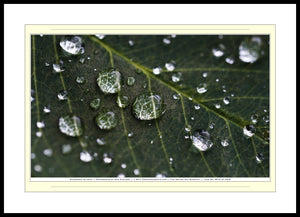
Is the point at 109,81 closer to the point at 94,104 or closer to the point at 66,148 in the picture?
the point at 94,104

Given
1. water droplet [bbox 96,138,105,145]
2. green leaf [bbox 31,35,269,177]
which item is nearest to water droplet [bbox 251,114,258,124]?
green leaf [bbox 31,35,269,177]

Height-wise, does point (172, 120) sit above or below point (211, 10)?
below

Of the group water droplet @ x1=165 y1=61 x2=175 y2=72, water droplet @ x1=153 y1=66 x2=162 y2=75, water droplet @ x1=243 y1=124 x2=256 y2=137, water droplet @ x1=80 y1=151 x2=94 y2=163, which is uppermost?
water droplet @ x1=165 y1=61 x2=175 y2=72

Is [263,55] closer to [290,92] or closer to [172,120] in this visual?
[290,92]

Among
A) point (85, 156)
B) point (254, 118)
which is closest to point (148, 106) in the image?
point (85, 156)

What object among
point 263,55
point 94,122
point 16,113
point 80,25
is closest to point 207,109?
point 263,55

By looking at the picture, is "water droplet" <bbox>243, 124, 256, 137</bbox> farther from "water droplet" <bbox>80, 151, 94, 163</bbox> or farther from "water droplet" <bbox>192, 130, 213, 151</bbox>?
"water droplet" <bbox>80, 151, 94, 163</bbox>
